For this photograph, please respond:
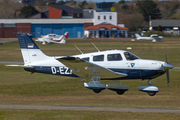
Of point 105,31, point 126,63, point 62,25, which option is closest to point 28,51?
point 126,63

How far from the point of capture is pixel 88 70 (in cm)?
1764

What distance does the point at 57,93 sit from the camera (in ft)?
74.3

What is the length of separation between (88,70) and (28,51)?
4928mm

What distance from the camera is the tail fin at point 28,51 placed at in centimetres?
1981

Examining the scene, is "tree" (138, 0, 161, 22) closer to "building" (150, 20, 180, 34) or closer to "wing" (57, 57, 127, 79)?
"building" (150, 20, 180, 34)

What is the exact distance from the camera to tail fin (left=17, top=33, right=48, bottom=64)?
780 inches

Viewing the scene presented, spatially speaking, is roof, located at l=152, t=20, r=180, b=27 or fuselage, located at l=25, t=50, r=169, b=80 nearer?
fuselage, located at l=25, t=50, r=169, b=80

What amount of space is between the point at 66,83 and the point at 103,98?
232 inches

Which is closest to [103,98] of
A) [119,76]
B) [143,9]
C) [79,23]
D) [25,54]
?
[119,76]

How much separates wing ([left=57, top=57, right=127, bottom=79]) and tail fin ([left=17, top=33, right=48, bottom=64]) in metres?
3.50

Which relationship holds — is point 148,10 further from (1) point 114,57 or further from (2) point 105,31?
(1) point 114,57

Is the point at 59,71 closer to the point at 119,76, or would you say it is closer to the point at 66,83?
the point at 119,76

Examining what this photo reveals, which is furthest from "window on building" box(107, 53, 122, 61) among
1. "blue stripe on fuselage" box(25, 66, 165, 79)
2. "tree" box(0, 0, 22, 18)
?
"tree" box(0, 0, 22, 18)

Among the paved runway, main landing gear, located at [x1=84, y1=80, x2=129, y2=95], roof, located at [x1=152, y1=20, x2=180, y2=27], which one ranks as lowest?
the paved runway
